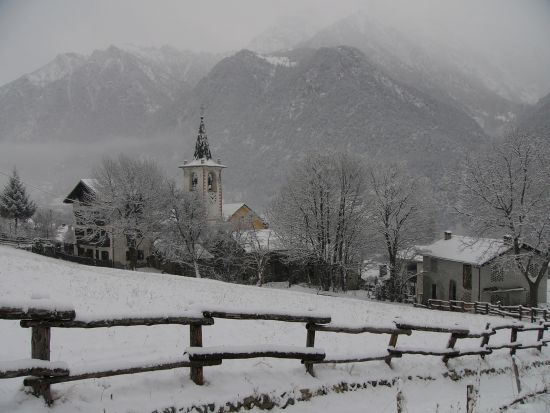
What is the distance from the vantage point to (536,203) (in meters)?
31.7

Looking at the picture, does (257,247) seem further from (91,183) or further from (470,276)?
(470,276)

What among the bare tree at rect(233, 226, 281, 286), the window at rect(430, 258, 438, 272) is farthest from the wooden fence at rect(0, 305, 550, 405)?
the window at rect(430, 258, 438, 272)

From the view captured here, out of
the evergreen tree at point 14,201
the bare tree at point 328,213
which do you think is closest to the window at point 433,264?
the bare tree at point 328,213

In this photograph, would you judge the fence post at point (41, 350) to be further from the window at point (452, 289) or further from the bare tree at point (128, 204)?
the window at point (452, 289)

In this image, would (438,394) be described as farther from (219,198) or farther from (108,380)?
(219,198)

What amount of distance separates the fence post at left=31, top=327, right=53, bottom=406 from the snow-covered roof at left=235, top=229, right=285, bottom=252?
133 ft

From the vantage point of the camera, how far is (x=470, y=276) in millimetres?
42719

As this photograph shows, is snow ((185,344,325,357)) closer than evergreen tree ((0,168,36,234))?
Yes

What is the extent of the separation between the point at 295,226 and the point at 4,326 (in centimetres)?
3355

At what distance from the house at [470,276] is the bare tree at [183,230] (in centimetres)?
2407

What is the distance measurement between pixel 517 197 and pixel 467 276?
13.0 meters

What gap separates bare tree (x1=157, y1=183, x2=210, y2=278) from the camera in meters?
47.6

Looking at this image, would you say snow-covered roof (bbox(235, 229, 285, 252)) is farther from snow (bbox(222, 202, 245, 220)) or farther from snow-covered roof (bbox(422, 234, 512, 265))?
snow (bbox(222, 202, 245, 220))

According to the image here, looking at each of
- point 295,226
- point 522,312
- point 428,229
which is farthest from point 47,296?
point 428,229
